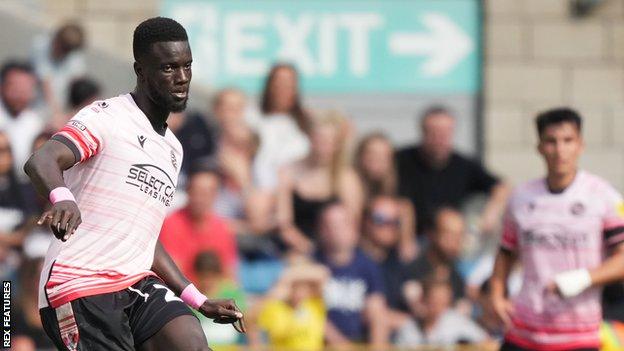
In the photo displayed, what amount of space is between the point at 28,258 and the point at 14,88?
172 cm

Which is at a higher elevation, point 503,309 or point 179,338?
point 179,338

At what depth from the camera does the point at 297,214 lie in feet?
41.7

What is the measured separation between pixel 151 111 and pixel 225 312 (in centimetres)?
91

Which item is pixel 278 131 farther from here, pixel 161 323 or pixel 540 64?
pixel 161 323

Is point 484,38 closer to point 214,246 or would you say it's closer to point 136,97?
point 214,246

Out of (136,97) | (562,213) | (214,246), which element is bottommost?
(214,246)

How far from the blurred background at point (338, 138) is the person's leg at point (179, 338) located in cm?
383

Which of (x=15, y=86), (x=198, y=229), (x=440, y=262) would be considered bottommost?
(x=440, y=262)

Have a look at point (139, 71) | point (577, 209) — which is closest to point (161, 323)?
point (139, 71)

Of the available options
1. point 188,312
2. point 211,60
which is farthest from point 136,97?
point 211,60

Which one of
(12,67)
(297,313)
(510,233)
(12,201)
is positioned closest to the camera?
(510,233)

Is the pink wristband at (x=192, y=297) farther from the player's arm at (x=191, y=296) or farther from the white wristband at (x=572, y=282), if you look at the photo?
the white wristband at (x=572, y=282)

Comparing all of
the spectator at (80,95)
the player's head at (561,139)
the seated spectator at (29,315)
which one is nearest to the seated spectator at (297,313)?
the seated spectator at (29,315)

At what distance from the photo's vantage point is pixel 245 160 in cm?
1287
